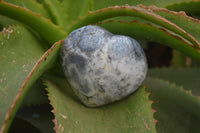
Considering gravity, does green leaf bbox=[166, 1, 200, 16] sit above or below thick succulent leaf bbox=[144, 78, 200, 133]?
above

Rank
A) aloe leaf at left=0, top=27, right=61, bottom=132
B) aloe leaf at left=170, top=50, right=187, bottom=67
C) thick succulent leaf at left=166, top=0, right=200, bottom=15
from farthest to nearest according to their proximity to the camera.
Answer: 1. aloe leaf at left=170, top=50, right=187, bottom=67
2. thick succulent leaf at left=166, top=0, right=200, bottom=15
3. aloe leaf at left=0, top=27, right=61, bottom=132

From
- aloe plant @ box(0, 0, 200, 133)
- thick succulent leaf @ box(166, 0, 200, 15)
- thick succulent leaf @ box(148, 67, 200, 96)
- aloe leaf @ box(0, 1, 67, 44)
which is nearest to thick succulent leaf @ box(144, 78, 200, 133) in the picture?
aloe plant @ box(0, 0, 200, 133)

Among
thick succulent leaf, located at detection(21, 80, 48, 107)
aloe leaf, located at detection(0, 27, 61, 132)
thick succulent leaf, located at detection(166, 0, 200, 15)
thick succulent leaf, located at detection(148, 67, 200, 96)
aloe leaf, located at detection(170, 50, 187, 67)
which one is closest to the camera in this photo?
aloe leaf, located at detection(0, 27, 61, 132)

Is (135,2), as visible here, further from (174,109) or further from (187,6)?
(174,109)

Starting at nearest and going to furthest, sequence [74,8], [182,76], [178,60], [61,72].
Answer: [61,72], [74,8], [182,76], [178,60]

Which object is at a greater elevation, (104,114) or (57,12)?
(57,12)

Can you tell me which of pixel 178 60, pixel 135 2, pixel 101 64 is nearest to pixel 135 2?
pixel 135 2

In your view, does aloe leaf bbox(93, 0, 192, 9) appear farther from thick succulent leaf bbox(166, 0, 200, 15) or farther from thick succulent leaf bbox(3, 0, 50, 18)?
thick succulent leaf bbox(3, 0, 50, 18)

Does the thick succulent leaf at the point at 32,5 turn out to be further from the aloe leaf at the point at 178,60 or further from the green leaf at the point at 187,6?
the aloe leaf at the point at 178,60
